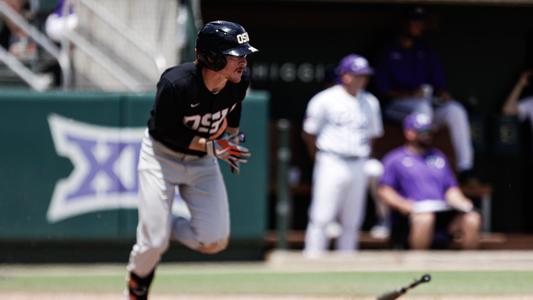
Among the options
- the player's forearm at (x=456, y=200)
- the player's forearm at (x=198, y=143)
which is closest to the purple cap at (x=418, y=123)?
Answer: the player's forearm at (x=456, y=200)

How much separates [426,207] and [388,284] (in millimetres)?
2067

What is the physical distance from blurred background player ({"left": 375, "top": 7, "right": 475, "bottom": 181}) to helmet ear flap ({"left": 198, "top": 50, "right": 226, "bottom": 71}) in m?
4.89

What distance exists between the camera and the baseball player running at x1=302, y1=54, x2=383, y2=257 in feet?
34.0

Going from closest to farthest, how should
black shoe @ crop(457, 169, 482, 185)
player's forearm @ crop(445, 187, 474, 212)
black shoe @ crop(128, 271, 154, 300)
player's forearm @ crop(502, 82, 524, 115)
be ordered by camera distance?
black shoe @ crop(128, 271, 154, 300) → player's forearm @ crop(445, 187, 474, 212) → black shoe @ crop(457, 169, 482, 185) → player's forearm @ crop(502, 82, 524, 115)

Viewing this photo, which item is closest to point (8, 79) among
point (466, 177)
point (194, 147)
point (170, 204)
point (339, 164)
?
point (339, 164)

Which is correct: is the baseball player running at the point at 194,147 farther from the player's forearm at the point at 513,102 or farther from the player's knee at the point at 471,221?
the player's forearm at the point at 513,102

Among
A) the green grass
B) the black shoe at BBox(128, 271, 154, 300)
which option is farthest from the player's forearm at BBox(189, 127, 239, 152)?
the green grass

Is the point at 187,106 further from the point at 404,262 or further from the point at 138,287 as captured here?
the point at 404,262

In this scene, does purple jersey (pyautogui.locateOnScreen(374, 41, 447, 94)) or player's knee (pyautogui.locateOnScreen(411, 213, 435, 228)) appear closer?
player's knee (pyautogui.locateOnScreen(411, 213, 435, 228))

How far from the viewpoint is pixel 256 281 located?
8.98 meters

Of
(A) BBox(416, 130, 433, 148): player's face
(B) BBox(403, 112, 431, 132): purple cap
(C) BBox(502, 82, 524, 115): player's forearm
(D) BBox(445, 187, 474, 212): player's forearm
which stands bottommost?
(D) BBox(445, 187, 474, 212): player's forearm

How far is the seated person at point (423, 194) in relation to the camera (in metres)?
10.4

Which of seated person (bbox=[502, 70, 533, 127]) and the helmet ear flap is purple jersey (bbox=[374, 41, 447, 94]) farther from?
the helmet ear flap

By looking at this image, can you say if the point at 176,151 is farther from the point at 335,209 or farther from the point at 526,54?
the point at 526,54
